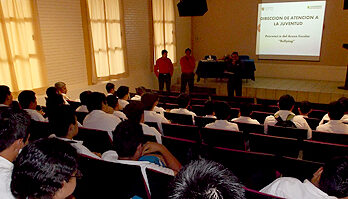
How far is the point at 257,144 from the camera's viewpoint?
9.34ft

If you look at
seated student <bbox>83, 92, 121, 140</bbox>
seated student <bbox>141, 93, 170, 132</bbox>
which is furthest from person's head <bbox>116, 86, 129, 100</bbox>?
seated student <bbox>83, 92, 121, 140</bbox>

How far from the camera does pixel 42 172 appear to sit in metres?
1.10

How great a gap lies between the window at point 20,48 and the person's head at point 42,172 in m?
4.52

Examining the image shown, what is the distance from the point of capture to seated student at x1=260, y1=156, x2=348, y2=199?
1.40m

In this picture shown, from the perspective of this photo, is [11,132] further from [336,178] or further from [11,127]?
[336,178]

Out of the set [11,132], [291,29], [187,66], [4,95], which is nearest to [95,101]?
[4,95]

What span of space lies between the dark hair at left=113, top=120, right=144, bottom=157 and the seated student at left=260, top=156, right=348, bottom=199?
0.97m

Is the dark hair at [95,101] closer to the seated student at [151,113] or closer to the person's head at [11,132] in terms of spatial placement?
the seated student at [151,113]

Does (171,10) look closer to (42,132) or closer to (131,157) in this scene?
(42,132)

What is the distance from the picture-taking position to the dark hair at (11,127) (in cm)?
169

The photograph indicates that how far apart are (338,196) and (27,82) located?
5574 millimetres

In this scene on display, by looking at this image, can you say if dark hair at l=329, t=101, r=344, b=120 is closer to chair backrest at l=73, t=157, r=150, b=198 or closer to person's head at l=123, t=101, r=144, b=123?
person's head at l=123, t=101, r=144, b=123

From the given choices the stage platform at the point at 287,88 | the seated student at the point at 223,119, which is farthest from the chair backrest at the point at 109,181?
the stage platform at the point at 287,88

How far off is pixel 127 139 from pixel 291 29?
9.05 meters
